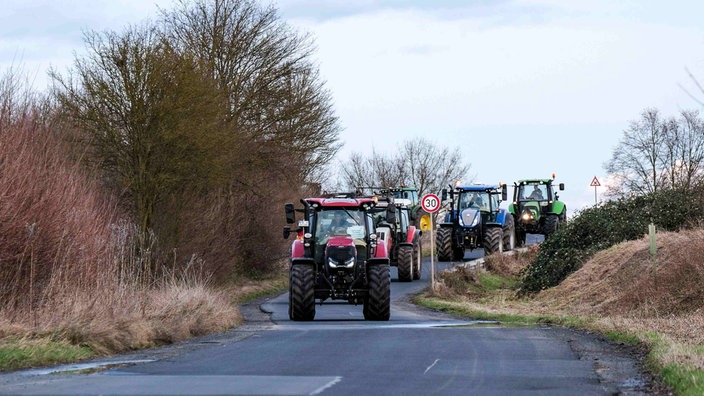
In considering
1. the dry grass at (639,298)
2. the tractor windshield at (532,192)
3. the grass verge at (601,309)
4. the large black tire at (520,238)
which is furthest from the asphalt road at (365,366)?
the large black tire at (520,238)

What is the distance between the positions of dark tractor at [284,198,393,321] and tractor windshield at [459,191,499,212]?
19.8m

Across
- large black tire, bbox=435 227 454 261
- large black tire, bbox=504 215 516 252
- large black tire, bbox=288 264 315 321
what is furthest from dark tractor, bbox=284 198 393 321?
large black tire, bbox=504 215 516 252

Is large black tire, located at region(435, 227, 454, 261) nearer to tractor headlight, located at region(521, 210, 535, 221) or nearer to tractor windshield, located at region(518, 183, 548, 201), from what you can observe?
tractor headlight, located at region(521, 210, 535, 221)

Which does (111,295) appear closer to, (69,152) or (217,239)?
(69,152)

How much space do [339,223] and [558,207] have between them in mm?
25371

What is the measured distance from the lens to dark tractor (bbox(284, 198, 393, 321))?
26.8m

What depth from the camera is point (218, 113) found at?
41000 millimetres

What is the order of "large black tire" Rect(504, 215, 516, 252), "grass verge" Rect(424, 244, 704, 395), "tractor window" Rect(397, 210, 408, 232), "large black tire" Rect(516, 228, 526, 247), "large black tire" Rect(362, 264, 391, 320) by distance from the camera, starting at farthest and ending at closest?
1. "large black tire" Rect(516, 228, 526, 247)
2. "large black tire" Rect(504, 215, 516, 252)
3. "tractor window" Rect(397, 210, 408, 232)
4. "large black tire" Rect(362, 264, 391, 320)
5. "grass verge" Rect(424, 244, 704, 395)

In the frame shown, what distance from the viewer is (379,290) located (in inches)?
1057

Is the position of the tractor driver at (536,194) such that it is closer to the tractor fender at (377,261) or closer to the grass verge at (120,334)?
the tractor fender at (377,261)

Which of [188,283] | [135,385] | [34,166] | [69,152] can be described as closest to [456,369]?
[135,385]

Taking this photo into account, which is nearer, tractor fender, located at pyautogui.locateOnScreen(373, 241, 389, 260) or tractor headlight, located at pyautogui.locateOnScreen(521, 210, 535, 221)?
tractor fender, located at pyautogui.locateOnScreen(373, 241, 389, 260)

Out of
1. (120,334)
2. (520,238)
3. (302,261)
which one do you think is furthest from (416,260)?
(120,334)

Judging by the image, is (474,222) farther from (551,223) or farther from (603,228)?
(603,228)
